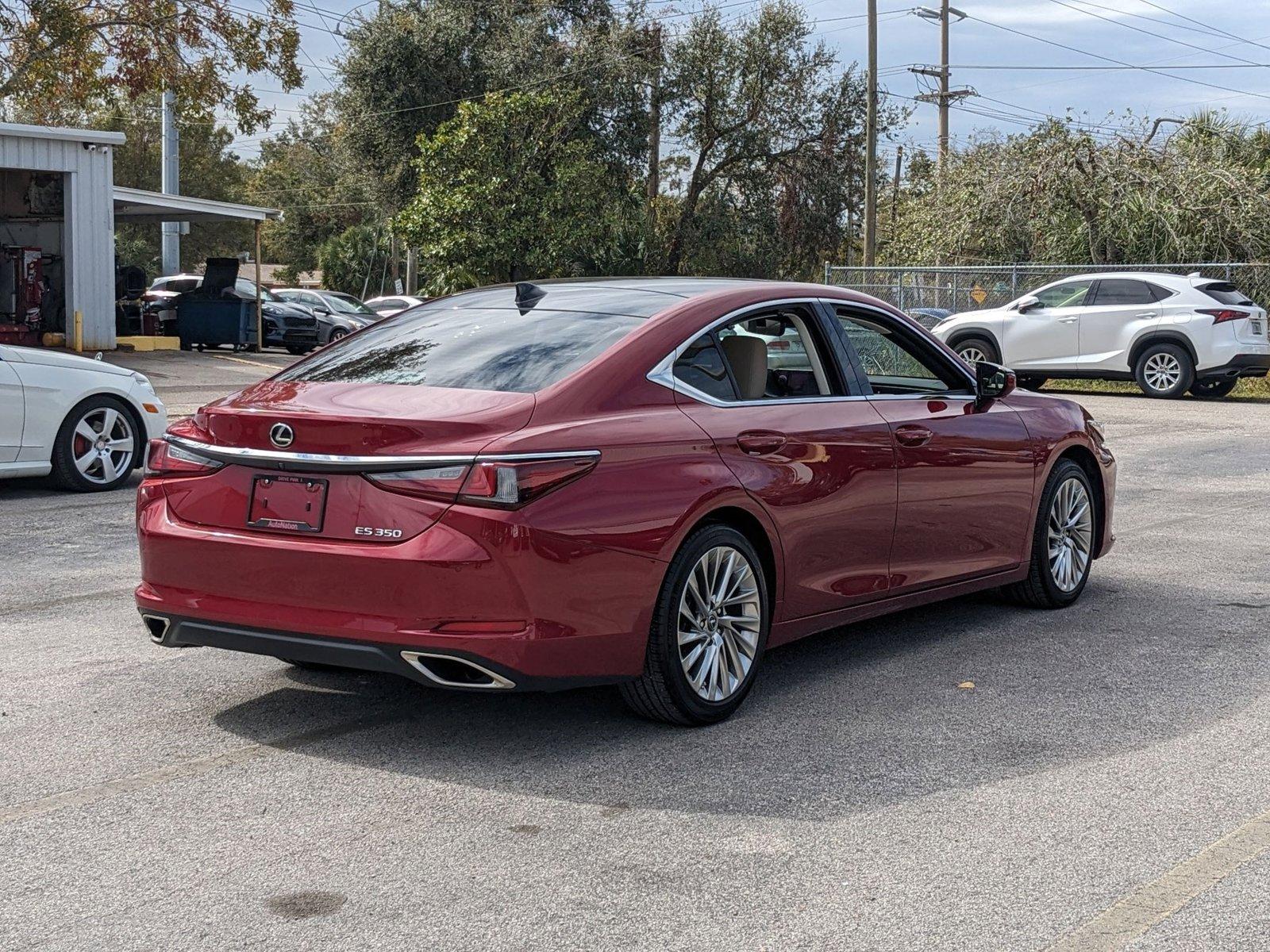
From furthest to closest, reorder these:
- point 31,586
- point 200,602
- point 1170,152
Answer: point 1170,152, point 31,586, point 200,602

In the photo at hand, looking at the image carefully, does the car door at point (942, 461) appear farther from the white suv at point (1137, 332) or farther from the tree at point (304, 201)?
the tree at point (304, 201)

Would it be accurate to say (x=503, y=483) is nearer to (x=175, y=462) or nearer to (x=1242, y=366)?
(x=175, y=462)

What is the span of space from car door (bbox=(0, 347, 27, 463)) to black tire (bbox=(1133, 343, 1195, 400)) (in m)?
16.4

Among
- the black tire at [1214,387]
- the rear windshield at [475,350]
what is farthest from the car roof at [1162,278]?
the rear windshield at [475,350]

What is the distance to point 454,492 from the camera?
4.68m

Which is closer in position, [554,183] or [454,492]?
[454,492]

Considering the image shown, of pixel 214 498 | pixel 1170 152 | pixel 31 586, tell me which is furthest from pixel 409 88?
pixel 214 498

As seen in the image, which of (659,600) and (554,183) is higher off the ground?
(554,183)

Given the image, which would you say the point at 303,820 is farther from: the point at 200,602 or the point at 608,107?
the point at 608,107

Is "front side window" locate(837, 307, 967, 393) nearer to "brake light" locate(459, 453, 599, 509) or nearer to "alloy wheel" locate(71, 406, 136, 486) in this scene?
"brake light" locate(459, 453, 599, 509)

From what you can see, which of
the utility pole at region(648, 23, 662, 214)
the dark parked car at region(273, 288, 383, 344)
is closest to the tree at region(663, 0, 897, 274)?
the utility pole at region(648, 23, 662, 214)

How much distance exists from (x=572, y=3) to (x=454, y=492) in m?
40.5

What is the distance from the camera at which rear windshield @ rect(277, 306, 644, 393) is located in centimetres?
521

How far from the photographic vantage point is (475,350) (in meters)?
5.43
